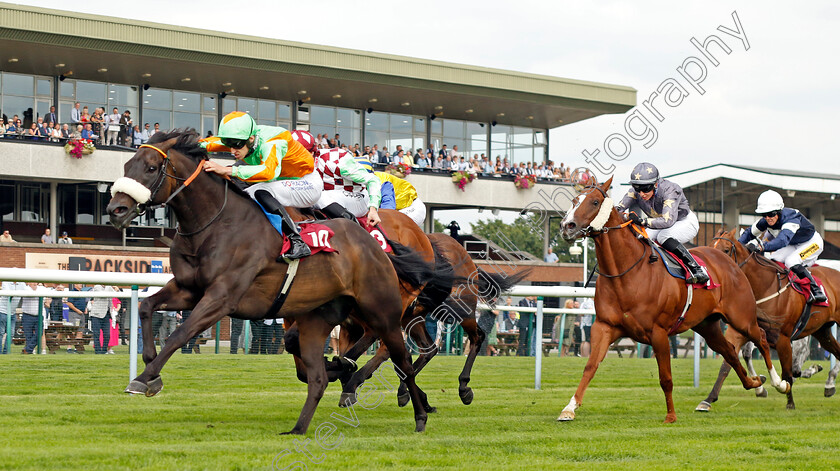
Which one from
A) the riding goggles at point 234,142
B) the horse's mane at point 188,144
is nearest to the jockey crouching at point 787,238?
the riding goggles at point 234,142

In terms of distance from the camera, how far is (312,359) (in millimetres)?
6039

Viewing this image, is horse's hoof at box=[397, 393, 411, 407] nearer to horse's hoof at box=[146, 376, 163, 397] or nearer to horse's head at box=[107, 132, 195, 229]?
horse's head at box=[107, 132, 195, 229]

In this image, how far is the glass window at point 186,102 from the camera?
28.3 m

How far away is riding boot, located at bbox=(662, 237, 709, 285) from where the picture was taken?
7824mm

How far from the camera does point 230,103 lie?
29.2 meters

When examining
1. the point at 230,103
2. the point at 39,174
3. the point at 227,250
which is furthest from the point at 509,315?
the point at 230,103

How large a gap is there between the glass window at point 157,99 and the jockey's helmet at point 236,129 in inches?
902

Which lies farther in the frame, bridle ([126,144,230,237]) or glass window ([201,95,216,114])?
glass window ([201,95,216,114])

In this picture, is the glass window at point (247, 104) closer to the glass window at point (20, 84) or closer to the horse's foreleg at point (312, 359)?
the glass window at point (20, 84)

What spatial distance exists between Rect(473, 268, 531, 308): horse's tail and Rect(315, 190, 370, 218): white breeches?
1.52m

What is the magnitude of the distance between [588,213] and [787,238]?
3317mm

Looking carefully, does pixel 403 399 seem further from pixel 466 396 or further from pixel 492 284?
pixel 492 284

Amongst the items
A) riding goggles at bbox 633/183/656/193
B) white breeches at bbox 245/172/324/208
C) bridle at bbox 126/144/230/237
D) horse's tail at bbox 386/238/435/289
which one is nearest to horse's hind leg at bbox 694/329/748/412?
riding goggles at bbox 633/183/656/193

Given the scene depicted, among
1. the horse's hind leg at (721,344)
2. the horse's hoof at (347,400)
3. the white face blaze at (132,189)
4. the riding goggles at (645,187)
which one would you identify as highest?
the riding goggles at (645,187)
